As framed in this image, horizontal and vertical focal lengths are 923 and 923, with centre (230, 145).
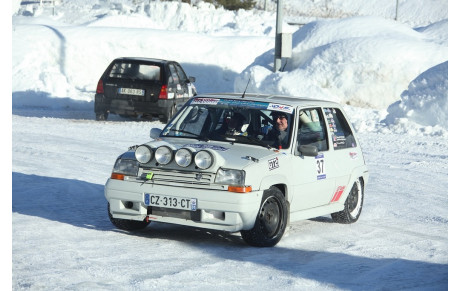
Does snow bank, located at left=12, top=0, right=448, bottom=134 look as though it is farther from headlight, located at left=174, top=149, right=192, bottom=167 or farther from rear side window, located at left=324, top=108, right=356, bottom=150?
headlight, located at left=174, top=149, right=192, bottom=167

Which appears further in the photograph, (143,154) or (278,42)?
(278,42)

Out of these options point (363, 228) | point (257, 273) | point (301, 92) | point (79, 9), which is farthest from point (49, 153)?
point (79, 9)

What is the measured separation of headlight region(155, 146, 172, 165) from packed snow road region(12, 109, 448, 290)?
79 centimetres

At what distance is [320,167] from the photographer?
32.0ft

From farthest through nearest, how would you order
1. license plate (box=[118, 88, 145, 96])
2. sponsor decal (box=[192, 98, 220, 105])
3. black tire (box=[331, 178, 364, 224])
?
license plate (box=[118, 88, 145, 96])
black tire (box=[331, 178, 364, 224])
sponsor decal (box=[192, 98, 220, 105])

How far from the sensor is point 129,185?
345 inches

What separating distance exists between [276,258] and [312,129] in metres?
2.06

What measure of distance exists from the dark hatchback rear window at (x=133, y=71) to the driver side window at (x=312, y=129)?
11.2 metres

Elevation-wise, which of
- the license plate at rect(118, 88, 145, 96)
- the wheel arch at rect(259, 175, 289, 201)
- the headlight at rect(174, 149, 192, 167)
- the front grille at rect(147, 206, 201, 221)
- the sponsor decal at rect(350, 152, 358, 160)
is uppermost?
the license plate at rect(118, 88, 145, 96)

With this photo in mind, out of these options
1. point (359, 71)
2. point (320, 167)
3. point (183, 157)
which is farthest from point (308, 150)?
point (359, 71)

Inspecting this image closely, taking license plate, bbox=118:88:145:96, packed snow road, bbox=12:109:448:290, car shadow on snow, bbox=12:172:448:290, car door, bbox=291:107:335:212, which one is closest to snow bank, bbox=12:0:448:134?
license plate, bbox=118:88:145:96

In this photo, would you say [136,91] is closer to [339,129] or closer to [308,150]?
[339,129]

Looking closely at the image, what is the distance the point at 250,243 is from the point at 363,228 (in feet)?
6.27

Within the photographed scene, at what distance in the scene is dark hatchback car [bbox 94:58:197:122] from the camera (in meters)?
20.5
